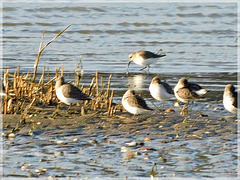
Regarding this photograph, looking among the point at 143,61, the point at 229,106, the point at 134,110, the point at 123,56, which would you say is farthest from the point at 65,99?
the point at 123,56

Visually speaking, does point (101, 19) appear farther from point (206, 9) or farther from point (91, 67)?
point (91, 67)

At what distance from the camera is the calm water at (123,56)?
7.26 metres

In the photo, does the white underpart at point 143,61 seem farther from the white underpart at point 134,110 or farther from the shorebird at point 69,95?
the white underpart at point 134,110

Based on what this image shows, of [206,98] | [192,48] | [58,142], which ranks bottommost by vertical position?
[58,142]

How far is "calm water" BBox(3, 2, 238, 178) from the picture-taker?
7.26 metres

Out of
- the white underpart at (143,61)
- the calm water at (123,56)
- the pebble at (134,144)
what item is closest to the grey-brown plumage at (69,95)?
the calm water at (123,56)

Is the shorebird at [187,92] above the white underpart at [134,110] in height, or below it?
above

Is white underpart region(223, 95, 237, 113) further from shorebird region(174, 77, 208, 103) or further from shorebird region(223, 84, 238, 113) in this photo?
shorebird region(174, 77, 208, 103)

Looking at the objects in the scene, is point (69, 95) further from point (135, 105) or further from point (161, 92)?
point (161, 92)

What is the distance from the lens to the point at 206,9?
29.7m

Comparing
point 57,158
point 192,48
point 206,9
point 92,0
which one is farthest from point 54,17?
point 57,158

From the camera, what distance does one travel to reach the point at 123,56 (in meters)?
18.6

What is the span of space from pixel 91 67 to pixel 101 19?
36.3ft

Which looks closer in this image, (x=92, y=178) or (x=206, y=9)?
(x=92, y=178)
